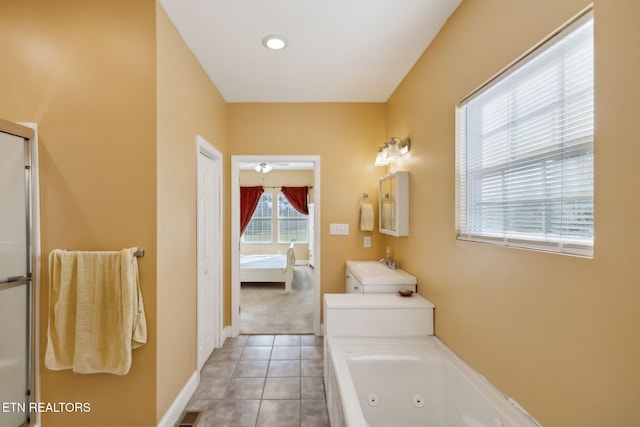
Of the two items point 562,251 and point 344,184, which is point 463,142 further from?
point 344,184

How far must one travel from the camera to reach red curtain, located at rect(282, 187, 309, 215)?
7.17 metres

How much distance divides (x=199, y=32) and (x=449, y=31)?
5.71ft

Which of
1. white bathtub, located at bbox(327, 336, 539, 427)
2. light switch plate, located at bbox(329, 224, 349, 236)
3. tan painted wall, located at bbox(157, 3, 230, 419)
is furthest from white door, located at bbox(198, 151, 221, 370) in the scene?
white bathtub, located at bbox(327, 336, 539, 427)

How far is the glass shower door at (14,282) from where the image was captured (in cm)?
157

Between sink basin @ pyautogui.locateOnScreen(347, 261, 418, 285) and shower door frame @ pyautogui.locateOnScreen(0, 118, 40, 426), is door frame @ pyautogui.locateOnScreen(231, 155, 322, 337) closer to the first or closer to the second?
sink basin @ pyautogui.locateOnScreen(347, 261, 418, 285)

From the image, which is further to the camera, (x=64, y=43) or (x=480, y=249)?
(x=64, y=43)

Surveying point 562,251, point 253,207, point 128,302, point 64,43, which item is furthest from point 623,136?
point 253,207

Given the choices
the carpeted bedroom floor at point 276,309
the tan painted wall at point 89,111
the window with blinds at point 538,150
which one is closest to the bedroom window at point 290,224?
the carpeted bedroom floor at point 276,309

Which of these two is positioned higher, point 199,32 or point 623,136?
point 199,32

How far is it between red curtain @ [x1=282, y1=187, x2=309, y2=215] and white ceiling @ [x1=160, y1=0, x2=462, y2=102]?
13.9 ft

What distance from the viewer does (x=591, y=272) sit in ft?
3.10

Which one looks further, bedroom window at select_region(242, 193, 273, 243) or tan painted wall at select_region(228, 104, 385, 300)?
bedroom window at select_region(242, 193, 273, 243)

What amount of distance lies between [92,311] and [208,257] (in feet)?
3.83

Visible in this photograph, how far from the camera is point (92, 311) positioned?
1627 mm
